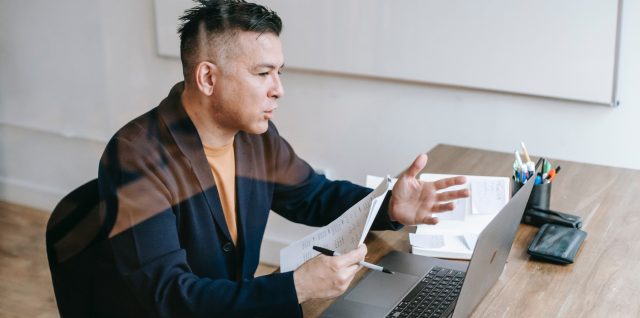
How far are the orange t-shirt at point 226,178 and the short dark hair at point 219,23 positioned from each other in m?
0.18

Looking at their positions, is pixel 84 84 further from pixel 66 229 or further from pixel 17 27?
pixel 66 229

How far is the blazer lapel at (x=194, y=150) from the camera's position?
5.38 feet

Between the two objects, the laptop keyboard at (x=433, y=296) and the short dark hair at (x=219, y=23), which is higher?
the short dark hair at (x=219, y=23)

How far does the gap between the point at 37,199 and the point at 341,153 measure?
171cm

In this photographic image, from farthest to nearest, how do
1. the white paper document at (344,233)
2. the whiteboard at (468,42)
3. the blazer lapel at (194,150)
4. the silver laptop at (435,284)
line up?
the whiteboard at (468,42) → the blazer lapel at (194,150) → the white paper document at (344,233) → the silver laptop at (435,284)

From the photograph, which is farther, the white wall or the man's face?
the white wall

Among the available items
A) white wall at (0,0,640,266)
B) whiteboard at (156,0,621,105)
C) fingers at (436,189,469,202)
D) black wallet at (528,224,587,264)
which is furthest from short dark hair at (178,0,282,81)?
white wall at (0,0,640,266)

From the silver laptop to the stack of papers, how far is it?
42mm

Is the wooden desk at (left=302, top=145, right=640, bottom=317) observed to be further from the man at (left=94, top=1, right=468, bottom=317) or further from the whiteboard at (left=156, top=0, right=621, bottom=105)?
the whiteboard at (left=156, top=0, right=621, bottom=105)

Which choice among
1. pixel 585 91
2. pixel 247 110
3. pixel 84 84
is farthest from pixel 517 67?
pixel 84 84

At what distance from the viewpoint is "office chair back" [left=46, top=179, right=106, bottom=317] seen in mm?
1441

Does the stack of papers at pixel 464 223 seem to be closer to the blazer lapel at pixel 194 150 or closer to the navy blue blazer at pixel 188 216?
the navy blue blazer at pixel 188 216

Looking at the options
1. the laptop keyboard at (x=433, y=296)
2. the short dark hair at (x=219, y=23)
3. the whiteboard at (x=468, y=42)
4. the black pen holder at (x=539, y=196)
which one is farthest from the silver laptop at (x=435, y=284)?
the whiteboard at (x=468, y=42)

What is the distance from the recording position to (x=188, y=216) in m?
1.62
